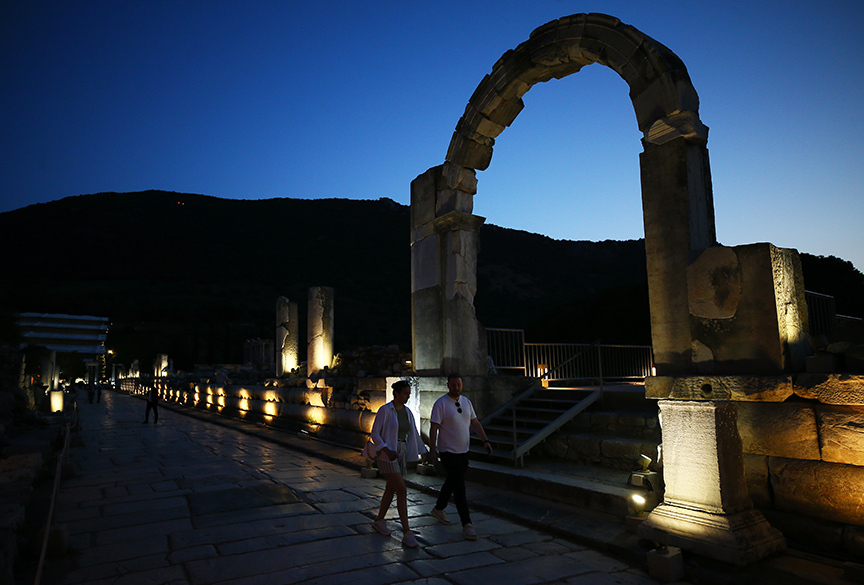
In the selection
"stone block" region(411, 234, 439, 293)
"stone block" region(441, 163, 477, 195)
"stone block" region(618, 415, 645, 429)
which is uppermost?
"stone block" region(441, 163, 477, 195)

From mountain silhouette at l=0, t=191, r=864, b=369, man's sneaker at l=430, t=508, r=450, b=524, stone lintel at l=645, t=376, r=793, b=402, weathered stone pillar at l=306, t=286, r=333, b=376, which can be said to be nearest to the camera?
stone lintel at l=645, t=376, r=793, b=402

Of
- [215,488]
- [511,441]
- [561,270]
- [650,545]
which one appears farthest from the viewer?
[561,270]

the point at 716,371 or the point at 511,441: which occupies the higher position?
the point at 716,371

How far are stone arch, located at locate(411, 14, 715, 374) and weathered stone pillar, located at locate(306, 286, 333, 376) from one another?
768cm

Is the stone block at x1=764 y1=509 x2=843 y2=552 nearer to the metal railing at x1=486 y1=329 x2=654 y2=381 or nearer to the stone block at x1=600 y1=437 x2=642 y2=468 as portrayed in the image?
the stone block at x1=600 y1=437 x2=642 y2=468

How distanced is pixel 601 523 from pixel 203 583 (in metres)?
3.50

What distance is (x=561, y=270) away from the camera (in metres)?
77.2

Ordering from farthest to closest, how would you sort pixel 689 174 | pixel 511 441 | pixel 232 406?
pixel 232 406 < pixel 511 441 < pixel 689 174

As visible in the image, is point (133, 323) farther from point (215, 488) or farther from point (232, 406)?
point (215, 488)

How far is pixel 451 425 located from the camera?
5094 mm

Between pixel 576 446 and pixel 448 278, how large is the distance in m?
3.31

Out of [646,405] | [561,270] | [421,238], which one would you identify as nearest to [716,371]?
[646,405]

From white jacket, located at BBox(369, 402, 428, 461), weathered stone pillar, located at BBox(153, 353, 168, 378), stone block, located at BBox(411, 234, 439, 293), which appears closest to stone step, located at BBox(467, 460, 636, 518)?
white jacket, located at BBox(369, 402, 428, 461)

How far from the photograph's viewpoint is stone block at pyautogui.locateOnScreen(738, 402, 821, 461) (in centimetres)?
401
